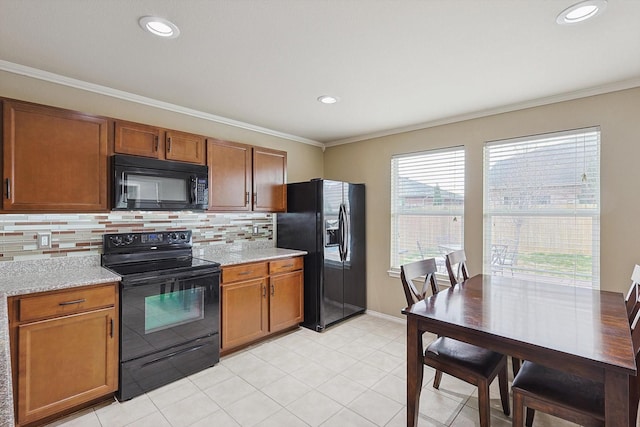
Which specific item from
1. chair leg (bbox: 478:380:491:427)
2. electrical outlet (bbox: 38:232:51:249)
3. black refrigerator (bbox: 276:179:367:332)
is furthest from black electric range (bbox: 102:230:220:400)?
chair leg (bbox: 478:380:491:427)

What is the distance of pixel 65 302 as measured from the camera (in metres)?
2.04

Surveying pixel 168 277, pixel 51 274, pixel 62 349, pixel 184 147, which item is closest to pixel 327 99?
pixel 184 147

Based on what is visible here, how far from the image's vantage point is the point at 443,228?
3609 mm

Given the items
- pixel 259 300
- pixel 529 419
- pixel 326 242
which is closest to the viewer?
pixel 529 419

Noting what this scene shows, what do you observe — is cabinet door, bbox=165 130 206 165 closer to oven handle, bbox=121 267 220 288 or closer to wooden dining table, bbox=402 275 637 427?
oven handle, bbox=121 267 220 288

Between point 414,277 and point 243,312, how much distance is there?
1701mm

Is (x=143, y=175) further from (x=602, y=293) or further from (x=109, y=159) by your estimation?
(x=602, y=293)

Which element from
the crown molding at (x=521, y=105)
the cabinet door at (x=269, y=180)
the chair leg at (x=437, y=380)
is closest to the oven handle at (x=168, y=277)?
the cabinet door at (x=269, y=180)

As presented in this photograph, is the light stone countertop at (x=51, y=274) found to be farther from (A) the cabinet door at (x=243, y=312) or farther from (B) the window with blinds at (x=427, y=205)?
(B) the window with blinds at (x=427, y=205)

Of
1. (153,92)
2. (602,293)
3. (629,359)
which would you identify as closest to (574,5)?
(629,359)

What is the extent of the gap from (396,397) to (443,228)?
1919mm

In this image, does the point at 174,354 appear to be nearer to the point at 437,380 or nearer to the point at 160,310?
the point at 160,310

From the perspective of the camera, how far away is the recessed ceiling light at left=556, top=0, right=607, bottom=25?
1.60 m

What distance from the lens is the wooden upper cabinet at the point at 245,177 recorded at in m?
3.16
